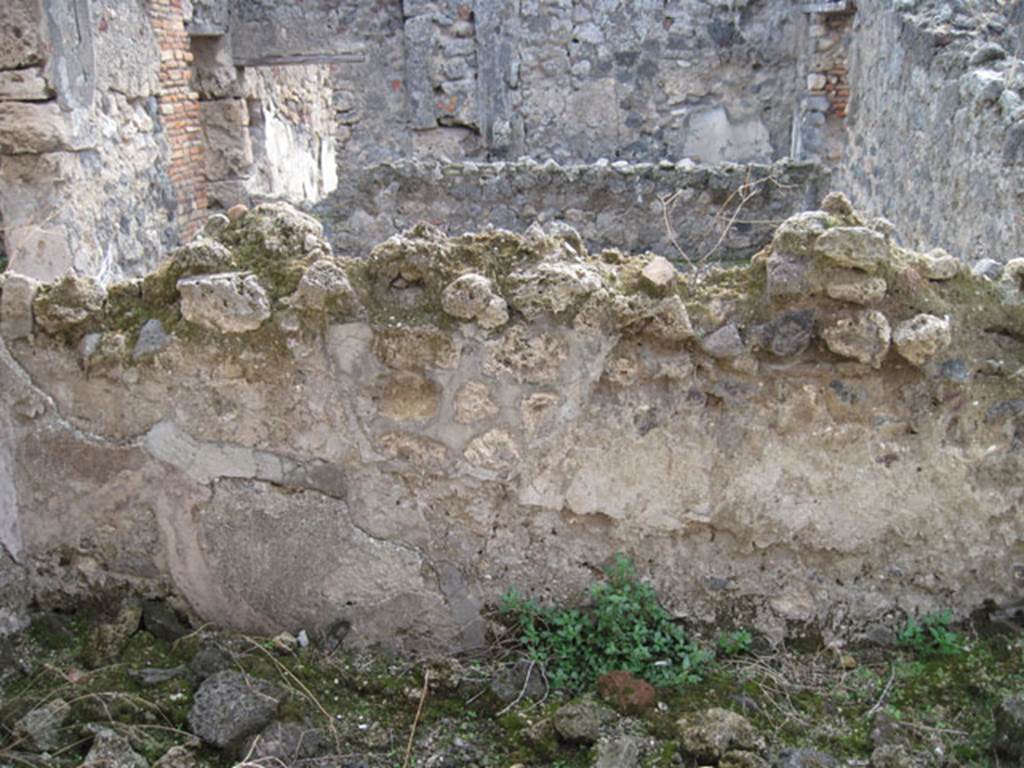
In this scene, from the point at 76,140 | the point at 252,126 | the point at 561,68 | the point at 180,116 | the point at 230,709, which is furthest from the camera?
the point at 561,68

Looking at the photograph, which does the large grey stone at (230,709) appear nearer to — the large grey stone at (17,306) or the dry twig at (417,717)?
the dry twig at (417,717)

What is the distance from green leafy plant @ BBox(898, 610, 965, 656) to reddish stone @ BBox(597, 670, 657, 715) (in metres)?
0.74

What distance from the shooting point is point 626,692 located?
2.49 meters

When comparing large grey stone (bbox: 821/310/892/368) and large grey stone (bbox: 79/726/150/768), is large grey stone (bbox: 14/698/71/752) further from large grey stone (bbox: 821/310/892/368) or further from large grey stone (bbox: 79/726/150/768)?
large grey stone (bbox: 821/310/892/368)

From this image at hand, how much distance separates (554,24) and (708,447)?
27.1 ft

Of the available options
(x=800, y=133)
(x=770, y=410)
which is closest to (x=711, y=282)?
(x=770, y=410)

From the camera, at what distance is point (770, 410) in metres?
2.63

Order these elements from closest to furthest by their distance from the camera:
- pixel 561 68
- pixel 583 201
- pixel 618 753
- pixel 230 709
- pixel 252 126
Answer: pixel 618 753 → pixel 230 709 → pixel 583 201 → pixel 252 126 → pixel 561 68

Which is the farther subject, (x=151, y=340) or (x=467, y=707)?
(x=151, y=340)

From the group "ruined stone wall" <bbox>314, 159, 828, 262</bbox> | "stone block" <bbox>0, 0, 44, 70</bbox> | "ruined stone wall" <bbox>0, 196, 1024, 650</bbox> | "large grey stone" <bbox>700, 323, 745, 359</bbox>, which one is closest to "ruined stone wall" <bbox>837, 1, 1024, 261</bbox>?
"ruined stone wall" <bbox>314, 159, 828, 262</bbox>

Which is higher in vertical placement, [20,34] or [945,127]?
[20,34]

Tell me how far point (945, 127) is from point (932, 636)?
13.6 feet

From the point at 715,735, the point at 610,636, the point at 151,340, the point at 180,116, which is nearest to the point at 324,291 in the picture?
the point at 151,340

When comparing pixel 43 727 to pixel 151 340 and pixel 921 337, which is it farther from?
pixel 921 337
